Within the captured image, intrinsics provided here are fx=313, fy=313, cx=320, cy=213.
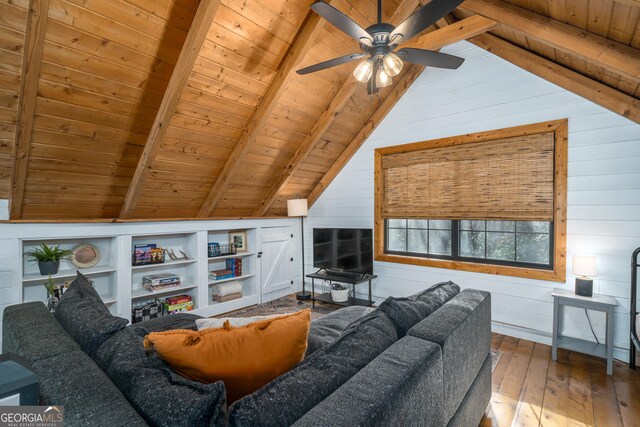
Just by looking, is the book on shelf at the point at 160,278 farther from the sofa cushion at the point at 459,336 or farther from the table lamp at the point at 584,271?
the table lamp at the point at 584,271

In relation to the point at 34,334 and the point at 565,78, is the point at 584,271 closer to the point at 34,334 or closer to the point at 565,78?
the point at 565,78

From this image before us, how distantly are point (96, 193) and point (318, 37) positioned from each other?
281 centimetres

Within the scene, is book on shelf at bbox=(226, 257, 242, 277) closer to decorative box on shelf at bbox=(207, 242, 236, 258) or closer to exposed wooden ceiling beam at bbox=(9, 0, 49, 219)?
decorative box on shelf at bbox=(207, 242, 236, 258)

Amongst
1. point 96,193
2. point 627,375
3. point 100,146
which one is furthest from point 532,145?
point 96,193

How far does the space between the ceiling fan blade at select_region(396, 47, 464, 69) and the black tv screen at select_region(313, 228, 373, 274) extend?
7.97 feet

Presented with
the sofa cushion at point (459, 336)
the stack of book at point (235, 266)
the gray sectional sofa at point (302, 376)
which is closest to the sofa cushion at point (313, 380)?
the gray sectional sofa at point (302, 376)

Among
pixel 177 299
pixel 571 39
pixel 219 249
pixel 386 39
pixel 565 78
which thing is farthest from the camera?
pixel 219 249

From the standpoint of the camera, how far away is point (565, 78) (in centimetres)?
309

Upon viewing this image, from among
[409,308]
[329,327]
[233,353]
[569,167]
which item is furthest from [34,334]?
[569,167]

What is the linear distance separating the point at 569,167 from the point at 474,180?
2.92ft

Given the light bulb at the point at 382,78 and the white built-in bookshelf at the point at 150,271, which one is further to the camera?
the white built-in bookshelf at the point at 150,271

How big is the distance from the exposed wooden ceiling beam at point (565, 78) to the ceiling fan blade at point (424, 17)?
204 cm

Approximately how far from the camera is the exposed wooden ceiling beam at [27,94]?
200cm

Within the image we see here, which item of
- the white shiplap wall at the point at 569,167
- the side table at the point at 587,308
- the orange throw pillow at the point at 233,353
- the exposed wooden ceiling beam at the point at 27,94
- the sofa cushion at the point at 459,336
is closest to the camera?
the orange throw pillow at the point at 233,353
